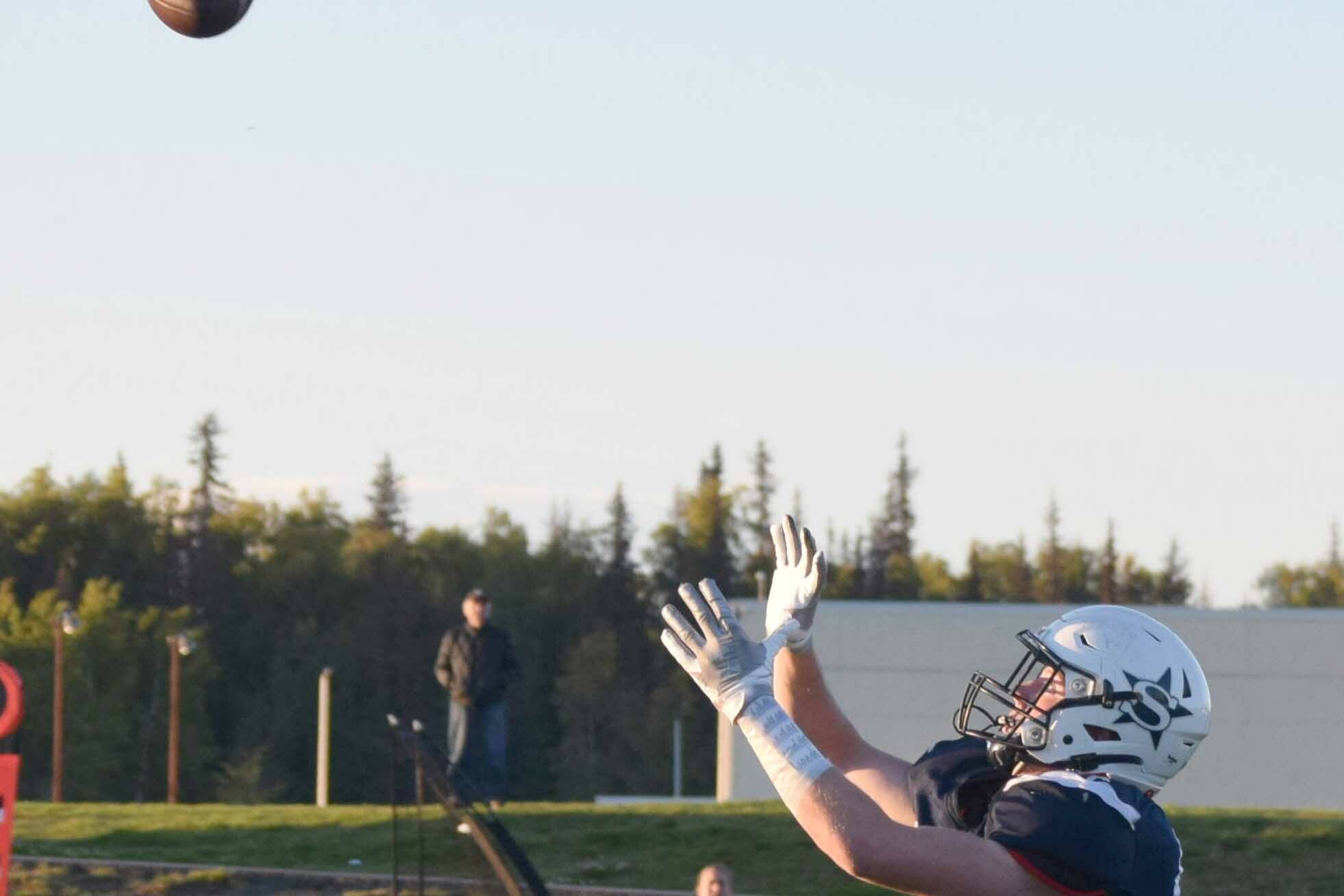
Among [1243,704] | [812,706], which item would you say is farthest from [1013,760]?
[1243,704]

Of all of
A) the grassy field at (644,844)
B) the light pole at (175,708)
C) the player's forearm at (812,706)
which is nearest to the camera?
the player's forearm at (812,706)

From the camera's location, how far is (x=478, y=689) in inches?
528

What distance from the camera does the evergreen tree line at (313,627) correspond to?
82.5 metres

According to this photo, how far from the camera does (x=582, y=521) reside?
107625 mm

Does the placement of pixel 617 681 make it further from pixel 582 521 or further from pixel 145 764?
pixel 145 764

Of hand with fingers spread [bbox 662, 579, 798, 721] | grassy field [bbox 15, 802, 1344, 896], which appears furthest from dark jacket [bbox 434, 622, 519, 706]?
hand with fingers spread [bbox 662, 579, 798, 721]

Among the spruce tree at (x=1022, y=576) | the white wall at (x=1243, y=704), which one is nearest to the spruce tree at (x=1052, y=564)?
the spruce tree at (x=1022, y=576)

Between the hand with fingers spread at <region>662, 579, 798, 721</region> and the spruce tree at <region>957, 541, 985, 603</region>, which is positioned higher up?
the spruce tree at <region>957, 541, 985, 603</region>

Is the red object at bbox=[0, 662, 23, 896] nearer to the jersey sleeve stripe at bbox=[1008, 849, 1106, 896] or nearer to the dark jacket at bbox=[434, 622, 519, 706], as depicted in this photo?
the jersey sleeve stripe at bbox=[1008, 849, 1106, 896]

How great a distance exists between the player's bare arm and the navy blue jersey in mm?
344

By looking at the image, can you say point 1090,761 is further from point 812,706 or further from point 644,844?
point 644,844

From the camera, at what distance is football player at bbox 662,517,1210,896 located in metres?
2.96

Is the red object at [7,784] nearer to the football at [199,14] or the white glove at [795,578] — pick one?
the football at [199,14]

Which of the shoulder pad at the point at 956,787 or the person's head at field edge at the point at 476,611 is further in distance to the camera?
the person's head at field edge at the point at 476,611
